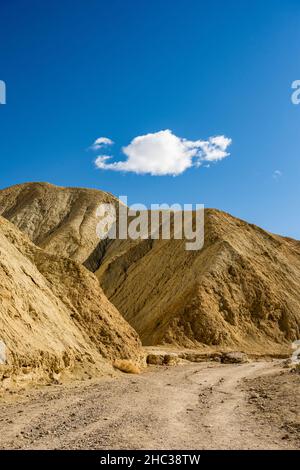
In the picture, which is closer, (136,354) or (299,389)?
(299,389)

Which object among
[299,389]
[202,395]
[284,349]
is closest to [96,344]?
[202,395]

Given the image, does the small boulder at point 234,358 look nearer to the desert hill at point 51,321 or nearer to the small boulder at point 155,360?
the small boulder at point 155,360

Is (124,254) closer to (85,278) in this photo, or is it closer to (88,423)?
(85,278)

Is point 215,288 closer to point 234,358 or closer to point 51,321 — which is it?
point 234,358

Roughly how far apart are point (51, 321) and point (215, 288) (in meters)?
30.3

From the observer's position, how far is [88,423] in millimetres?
9398

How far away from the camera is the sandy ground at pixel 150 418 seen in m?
7.81

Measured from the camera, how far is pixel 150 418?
10125 mm

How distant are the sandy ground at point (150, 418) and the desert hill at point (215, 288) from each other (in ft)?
88.9

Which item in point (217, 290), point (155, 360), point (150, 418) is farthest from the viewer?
point (217, 290)

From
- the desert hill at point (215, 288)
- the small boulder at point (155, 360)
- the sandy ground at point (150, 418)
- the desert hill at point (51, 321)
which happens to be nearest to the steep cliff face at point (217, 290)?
the desert hill at point (215, 288)

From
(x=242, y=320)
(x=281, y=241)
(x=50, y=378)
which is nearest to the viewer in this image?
(x=50, y=378)

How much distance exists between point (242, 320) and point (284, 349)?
523cm

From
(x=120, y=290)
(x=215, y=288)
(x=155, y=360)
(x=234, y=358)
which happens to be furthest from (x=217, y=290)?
(x=155, y=360)
